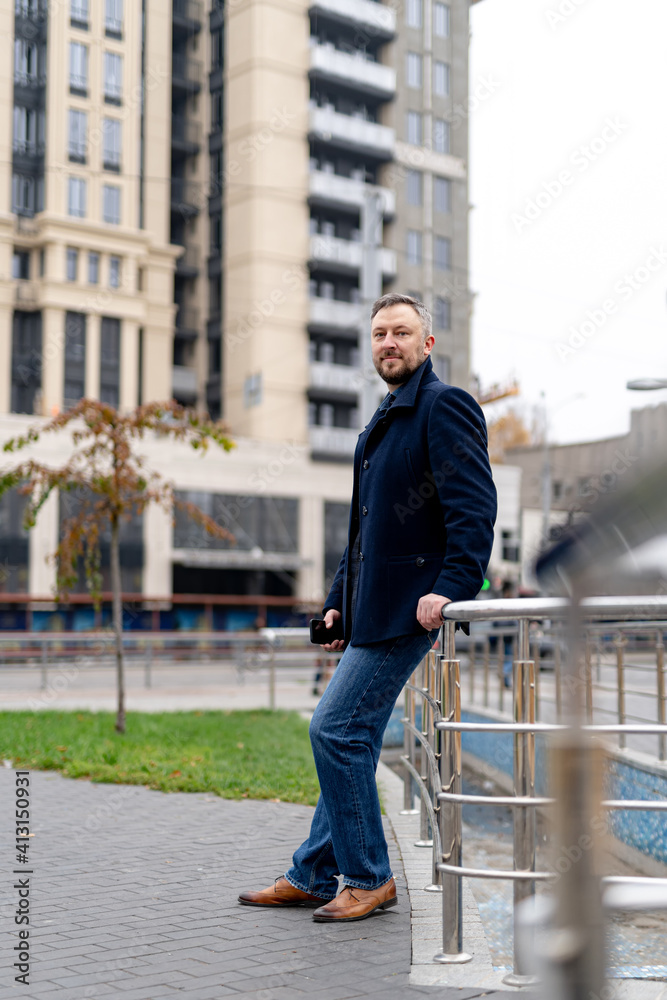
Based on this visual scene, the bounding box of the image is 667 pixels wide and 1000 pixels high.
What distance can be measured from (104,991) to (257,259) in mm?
42883

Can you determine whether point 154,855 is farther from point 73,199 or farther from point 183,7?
point 183,7

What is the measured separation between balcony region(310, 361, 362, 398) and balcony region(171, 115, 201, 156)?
11.1 m

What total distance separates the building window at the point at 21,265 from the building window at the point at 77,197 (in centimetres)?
233

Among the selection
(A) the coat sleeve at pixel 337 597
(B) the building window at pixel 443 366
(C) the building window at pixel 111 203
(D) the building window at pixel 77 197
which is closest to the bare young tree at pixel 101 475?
(A) the coat sleeve at pixel 337 597

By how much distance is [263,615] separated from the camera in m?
40.2

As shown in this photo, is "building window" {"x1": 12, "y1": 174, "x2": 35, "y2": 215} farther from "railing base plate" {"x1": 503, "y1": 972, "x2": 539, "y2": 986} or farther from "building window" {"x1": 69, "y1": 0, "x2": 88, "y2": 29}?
"railing base plate" {"x1": 503, "y1": 972, "x2": 539, "y2": 986}

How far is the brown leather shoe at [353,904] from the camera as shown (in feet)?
12.6

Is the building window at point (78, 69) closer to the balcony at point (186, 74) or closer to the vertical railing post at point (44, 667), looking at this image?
the balcony at point (186, 74)

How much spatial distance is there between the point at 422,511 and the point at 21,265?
134ft

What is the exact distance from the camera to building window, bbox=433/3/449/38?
162 ft

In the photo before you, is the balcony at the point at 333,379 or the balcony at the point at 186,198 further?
the balcony at the point at 186,198

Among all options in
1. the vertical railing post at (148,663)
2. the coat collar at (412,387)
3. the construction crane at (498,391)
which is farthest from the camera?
the construction crane at (498,391)

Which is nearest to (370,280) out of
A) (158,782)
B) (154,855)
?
(158,782)

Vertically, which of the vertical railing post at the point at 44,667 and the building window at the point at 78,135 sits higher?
the building window at the point at 78,135
